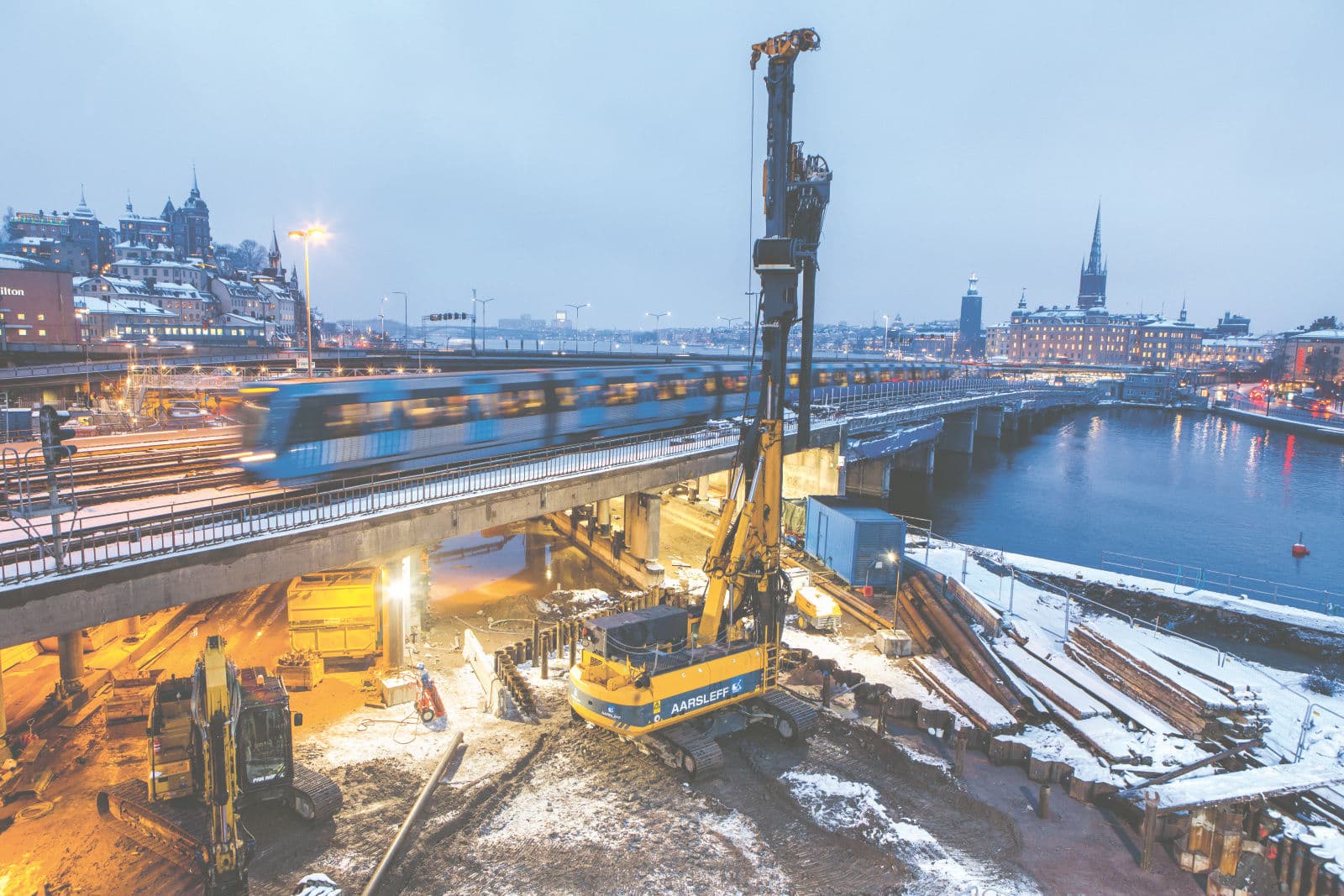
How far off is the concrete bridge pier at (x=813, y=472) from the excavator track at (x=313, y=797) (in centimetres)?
3544

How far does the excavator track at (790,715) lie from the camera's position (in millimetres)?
15367

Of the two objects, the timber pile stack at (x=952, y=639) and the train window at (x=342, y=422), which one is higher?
the train window at (x=342, y=422)

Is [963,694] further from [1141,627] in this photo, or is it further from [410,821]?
[410,821]

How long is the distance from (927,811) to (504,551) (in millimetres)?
25110

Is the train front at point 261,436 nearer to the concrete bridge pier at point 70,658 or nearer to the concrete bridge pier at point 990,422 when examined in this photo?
the concrete bridge pier at point 70,658

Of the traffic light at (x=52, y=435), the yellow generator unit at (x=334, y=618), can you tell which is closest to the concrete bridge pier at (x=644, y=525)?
the yellow generator unit at (x=334, y=618)

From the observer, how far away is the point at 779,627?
1652 centimetres

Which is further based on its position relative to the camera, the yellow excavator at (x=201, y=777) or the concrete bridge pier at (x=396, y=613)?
the concrete bridge pier at (x=396, y=613)

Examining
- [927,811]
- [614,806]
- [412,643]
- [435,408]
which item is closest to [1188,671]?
[927,811]

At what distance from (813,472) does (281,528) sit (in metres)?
35.1

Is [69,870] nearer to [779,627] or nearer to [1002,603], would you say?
[779,627]

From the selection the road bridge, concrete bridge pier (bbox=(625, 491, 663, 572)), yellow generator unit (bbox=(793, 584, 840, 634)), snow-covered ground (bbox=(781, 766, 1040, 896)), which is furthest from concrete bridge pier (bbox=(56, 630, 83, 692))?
yellow generator unit (bbox=(793, 584, 840, 634))

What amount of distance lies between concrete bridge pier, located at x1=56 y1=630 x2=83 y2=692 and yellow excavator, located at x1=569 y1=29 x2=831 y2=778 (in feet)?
38.8

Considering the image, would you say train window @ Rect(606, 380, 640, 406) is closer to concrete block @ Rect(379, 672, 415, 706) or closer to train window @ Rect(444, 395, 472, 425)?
train window @ Rect(444, 395, 472, 425)
